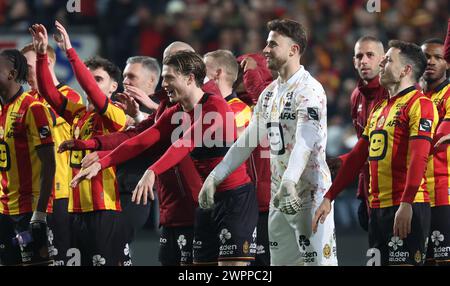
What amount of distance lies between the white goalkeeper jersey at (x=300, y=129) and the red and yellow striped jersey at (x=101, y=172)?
1.47 m

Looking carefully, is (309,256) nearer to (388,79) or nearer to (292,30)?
(388,79)

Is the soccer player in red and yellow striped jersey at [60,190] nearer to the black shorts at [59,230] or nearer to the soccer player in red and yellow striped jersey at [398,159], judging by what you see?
the black shorts at [59,230]

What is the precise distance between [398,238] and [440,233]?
3.18 ft

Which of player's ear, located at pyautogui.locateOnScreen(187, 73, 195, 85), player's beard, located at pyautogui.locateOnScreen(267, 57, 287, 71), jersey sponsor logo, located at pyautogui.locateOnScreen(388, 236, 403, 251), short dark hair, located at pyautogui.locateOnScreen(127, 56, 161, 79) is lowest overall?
jersey sponsor logo, located at pyautogui.locateOnScreen(388, 236, 403, 251)

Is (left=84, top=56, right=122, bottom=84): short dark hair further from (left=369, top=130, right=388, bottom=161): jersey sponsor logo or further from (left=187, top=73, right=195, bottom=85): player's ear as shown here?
(left=369, top=130, right=388, bottom=161): jersey sponsor logo

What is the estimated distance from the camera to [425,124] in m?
7.14

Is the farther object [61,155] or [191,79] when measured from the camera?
[61,155]

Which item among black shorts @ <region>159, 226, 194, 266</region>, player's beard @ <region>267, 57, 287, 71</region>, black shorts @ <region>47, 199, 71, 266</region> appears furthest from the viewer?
black shorts @ <region>47, 199, 71, 266</region>

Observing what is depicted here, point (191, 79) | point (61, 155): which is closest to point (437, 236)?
point (191, 79)

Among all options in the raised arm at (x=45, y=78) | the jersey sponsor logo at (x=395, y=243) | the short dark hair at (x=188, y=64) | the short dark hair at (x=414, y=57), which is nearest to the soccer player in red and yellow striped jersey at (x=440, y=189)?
the short dark hair at (x=414, y=57)

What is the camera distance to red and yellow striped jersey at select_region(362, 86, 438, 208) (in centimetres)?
722

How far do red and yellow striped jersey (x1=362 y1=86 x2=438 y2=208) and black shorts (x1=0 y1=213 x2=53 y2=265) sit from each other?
9.03 feet

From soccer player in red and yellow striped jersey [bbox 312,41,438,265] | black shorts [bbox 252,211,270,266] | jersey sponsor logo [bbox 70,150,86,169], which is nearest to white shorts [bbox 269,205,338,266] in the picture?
soccer player in red and yellow striped jersey [bbox 312,41,438,265]

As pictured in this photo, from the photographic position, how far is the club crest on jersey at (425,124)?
7129mm
